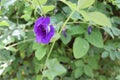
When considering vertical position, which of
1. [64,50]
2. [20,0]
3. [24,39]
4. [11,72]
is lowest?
[11,72]

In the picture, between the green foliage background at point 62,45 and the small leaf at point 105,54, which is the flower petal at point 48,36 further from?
the small leaf at point 105,54

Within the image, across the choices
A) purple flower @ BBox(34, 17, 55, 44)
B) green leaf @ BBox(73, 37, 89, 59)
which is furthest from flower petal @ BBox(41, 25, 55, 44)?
green leaf @ BBox(73, 37, 89, 59)

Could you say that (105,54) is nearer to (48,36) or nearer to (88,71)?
(88,71)

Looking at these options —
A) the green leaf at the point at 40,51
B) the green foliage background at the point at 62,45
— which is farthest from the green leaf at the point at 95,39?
the green leaf at the point at 40,51

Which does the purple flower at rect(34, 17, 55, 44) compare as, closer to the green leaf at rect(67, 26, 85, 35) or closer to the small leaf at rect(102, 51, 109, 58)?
the green leaf at rect(67, 26, 85, 35)

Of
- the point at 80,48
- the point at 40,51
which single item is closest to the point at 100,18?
the point at 80,48

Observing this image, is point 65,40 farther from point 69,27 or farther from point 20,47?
point 20,47

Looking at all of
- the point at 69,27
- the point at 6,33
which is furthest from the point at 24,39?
the point at 69,27

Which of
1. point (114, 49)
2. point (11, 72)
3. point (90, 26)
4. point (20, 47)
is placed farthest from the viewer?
point (11, 72)
